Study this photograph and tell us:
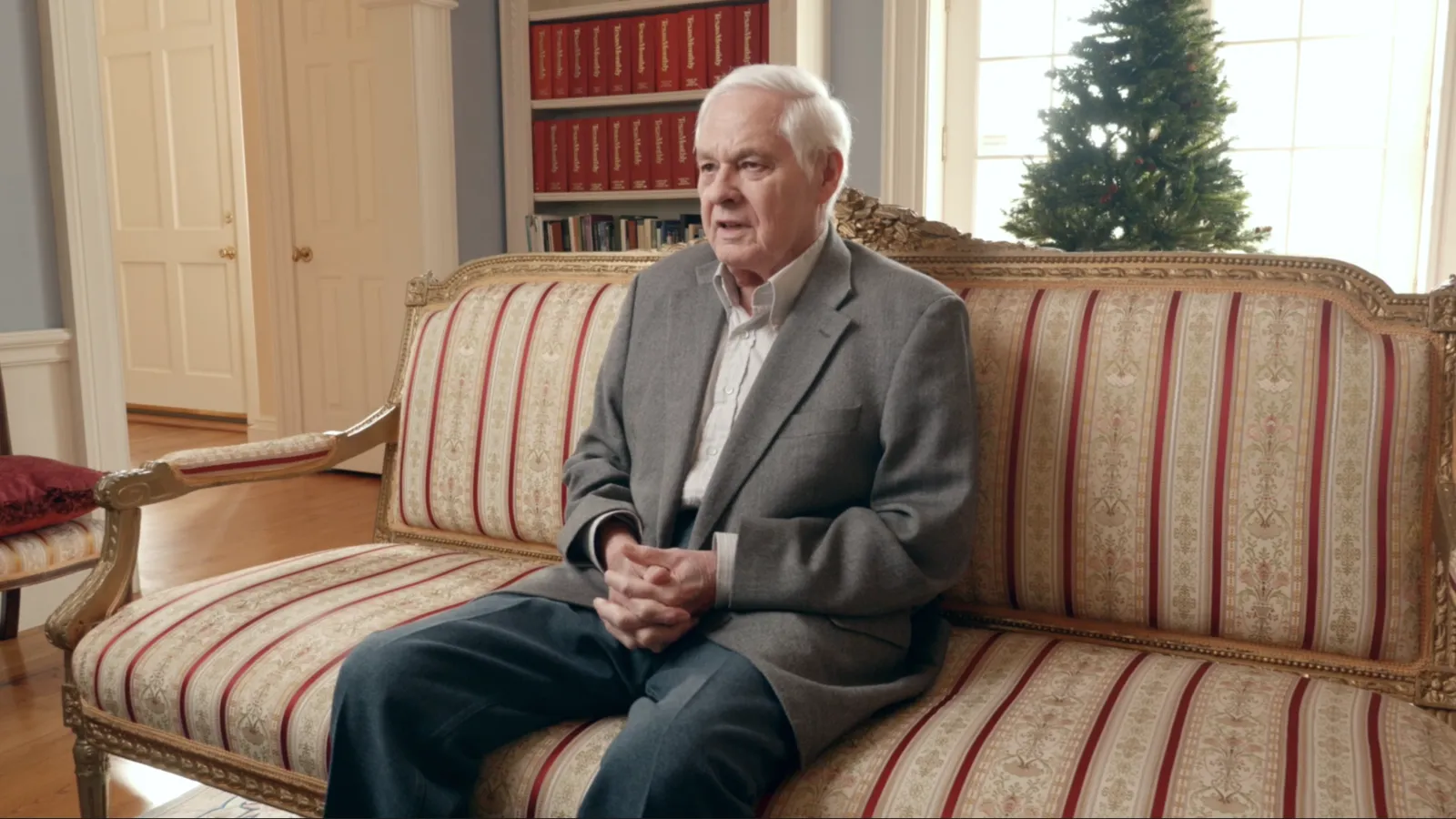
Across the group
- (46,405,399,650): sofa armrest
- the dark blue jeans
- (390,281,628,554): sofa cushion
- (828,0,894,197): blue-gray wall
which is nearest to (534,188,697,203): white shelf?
(828,0,894,197): blue-gray wall

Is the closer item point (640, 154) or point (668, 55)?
point (668, 55)

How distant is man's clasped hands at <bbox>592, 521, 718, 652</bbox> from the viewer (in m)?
1.35

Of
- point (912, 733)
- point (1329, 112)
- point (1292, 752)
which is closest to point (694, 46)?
point (1329, 112)

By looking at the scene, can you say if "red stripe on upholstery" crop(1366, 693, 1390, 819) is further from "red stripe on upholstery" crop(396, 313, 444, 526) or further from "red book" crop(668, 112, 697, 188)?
"red book" crop(668, 112, 697, 188)

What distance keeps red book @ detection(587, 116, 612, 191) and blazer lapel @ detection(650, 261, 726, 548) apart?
3.07 m

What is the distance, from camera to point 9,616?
2836mm

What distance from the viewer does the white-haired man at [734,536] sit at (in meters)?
1.25

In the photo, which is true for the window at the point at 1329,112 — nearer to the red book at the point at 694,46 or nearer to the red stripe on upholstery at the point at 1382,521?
the red book at the point at 694,46

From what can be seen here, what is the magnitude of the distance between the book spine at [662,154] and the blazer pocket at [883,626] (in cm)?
328

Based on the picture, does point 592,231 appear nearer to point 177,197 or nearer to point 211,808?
point 177,197

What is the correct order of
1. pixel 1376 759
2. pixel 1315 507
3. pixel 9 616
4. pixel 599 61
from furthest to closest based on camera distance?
1. pixel 599 61
2. pixel 9 616
3. pixel 1315 507
4. pixel 1376 759

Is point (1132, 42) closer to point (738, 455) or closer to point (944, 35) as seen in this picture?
point (944, 35)

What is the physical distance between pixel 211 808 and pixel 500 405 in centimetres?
85

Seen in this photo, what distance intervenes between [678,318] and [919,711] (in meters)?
0.63
